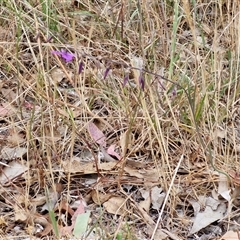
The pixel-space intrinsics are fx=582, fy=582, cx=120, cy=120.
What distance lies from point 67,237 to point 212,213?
1.47 ft

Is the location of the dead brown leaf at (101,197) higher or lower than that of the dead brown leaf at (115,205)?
higher

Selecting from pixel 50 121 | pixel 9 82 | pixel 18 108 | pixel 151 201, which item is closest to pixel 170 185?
pixel 151 201

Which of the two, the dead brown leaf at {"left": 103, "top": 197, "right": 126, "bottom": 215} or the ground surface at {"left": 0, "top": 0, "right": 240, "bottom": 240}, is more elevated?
the ground surface at {"left": 0, "top": 0, "right": 240, "bottom": 240}

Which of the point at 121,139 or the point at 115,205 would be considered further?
the point at 121,139

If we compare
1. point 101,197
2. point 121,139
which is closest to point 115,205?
point 101,197

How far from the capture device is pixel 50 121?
6.47 ft

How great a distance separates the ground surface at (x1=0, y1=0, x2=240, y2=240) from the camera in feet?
5.68

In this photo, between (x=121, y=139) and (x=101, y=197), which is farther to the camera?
(x=121, y=139)

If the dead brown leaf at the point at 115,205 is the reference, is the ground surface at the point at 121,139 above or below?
above

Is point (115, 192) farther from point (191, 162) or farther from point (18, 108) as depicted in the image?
point (18, 108)

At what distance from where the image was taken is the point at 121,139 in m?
1.98

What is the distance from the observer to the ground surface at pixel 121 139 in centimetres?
173

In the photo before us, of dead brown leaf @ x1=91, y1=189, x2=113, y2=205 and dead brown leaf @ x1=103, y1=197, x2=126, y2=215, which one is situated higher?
dead brown leaf @ x1=91, y1=189, x2=113, y2=205

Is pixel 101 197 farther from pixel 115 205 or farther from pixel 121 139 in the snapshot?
pixel 121 139
